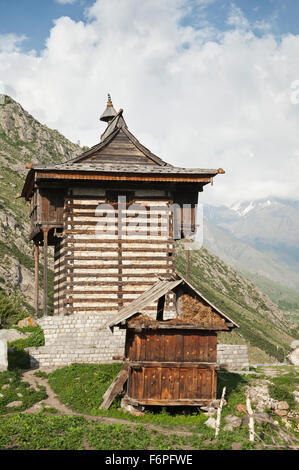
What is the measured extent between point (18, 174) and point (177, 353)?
2960 inches

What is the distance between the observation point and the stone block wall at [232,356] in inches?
939

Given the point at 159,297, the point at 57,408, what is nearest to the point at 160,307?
the point at 159,297

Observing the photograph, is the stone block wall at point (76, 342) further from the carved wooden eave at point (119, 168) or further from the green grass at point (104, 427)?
the carved wooden eave at point (119, 168)

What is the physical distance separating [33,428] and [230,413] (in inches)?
268

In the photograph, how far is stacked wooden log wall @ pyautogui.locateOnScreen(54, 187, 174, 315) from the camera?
25641 millimetres

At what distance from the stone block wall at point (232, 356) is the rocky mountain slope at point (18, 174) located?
1239 inches

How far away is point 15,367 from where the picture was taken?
2153cm

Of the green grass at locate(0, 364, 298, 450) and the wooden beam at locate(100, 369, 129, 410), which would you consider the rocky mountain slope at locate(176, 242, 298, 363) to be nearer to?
the green grass at locate(0, 364, 298, 450)

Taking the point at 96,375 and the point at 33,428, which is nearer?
the point at 33,428

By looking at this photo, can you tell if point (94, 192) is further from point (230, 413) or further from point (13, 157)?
point (13, 157)

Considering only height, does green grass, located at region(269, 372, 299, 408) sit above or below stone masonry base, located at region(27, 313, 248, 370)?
below

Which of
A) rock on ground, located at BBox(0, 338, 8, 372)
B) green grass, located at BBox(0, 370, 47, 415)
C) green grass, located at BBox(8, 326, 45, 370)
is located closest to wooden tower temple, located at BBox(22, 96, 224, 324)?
green grass, located at BBox(8, 326, 45, 370)

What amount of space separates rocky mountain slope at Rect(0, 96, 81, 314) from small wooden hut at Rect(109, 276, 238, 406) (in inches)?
1432
